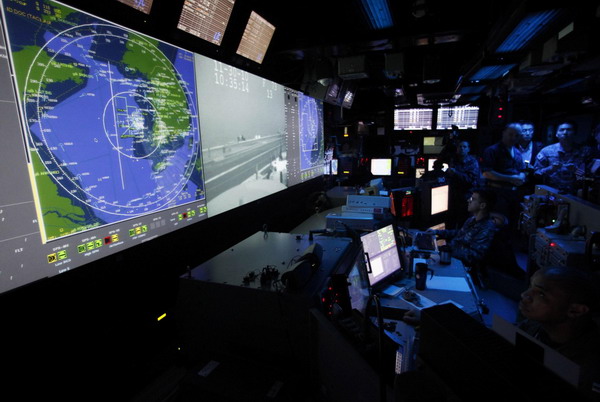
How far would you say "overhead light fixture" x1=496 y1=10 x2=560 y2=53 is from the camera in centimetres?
251

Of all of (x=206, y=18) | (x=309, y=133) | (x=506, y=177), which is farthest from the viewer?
(x=506, y=177)

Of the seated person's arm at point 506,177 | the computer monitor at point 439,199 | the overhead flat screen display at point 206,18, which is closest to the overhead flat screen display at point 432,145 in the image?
the seated person's arm at point 506,177

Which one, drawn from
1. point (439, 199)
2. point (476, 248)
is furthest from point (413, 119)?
point (476, 248)

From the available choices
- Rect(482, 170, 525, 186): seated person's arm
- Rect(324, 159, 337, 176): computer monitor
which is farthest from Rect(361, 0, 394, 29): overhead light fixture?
Rect(482, 170, 525, 186): seated person's arm

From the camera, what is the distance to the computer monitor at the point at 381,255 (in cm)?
209

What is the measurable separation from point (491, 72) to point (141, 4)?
203 inches

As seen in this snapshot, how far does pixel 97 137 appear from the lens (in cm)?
138

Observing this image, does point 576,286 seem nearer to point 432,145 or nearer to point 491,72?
point 491,72

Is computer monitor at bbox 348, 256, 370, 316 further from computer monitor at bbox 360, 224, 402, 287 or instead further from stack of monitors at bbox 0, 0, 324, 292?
stack of monitors at bbox 0, 0, 324, 292

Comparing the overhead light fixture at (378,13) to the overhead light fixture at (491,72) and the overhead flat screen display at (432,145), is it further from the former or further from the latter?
the overhead flat screen display at (432,145)

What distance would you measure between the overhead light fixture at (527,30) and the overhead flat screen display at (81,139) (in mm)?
2778

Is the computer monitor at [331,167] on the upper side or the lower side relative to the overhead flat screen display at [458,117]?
lower

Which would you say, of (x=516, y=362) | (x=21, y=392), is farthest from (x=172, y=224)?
(x=516, y=362)

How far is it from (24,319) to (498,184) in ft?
20.6
